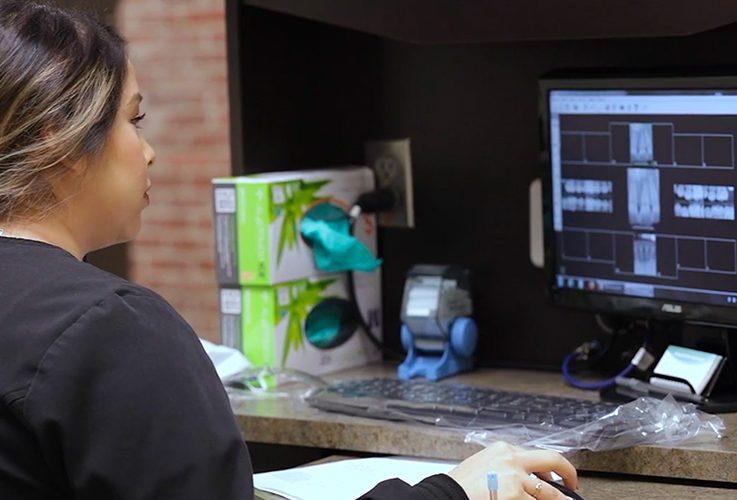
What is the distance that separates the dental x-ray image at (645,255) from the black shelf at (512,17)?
30cm

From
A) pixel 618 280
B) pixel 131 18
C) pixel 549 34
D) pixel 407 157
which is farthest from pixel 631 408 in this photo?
pixel 131 18

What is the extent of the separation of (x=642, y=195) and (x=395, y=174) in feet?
1.80

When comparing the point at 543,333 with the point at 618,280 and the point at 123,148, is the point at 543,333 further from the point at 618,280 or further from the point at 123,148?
the point at 123,148

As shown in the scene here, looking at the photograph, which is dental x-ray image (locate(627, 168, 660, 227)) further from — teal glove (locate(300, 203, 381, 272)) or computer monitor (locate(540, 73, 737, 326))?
teal glove (locate(300, 203, 381, 272))

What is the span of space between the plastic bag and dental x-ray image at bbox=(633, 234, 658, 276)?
247 mm

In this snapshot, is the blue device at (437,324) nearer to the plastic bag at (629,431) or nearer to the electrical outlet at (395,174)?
the electrical outlet at (395,174)

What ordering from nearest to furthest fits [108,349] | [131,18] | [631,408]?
[108,349]
[631,408]
[131,18]

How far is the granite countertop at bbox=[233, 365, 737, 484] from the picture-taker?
1683mm

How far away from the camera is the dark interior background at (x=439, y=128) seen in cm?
224

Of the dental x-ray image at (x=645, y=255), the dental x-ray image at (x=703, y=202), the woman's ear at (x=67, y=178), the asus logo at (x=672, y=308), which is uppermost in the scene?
the woman's ear at (x=67, y=178)

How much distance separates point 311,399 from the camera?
79.0 inches

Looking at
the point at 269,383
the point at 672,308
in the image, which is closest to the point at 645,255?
the point at 672,308

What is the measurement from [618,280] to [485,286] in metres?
0.34

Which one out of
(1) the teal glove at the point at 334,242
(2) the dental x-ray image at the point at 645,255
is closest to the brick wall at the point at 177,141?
(1) the teal glove at the point at 334,242
